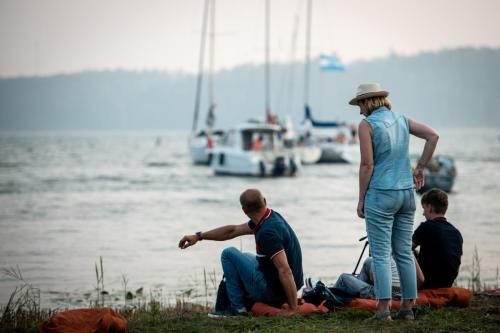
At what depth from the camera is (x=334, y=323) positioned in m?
6.15

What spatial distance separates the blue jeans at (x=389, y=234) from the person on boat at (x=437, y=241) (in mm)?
635

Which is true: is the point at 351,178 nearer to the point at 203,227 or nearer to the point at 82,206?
the point at 82,206

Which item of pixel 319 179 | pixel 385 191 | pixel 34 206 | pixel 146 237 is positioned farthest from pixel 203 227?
pixel 319 179

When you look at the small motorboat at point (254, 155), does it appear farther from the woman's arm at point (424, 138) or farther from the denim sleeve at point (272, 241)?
the woman's arm at point (424, 138)

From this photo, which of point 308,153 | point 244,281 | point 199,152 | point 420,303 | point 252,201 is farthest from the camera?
point 199,152

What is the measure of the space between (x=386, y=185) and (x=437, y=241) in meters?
1.15

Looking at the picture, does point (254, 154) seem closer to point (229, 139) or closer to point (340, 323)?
point (229, 139)

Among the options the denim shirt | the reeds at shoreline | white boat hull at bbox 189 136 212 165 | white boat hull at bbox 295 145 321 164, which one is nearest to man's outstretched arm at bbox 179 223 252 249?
the reeds at shoreline

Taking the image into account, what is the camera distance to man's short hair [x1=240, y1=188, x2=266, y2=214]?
632cm

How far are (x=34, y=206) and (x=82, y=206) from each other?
1850 millimetres

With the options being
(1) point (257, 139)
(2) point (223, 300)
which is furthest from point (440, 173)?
(2) point (223, 300)

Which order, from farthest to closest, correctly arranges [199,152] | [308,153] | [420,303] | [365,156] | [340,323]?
[199,152]
[308,153]
[420,303]
[340,323]
[365,156]

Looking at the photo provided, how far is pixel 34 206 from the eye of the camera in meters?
27.6

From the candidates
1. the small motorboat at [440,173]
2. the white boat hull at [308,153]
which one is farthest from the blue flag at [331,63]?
the small motorboat at [440,173]
